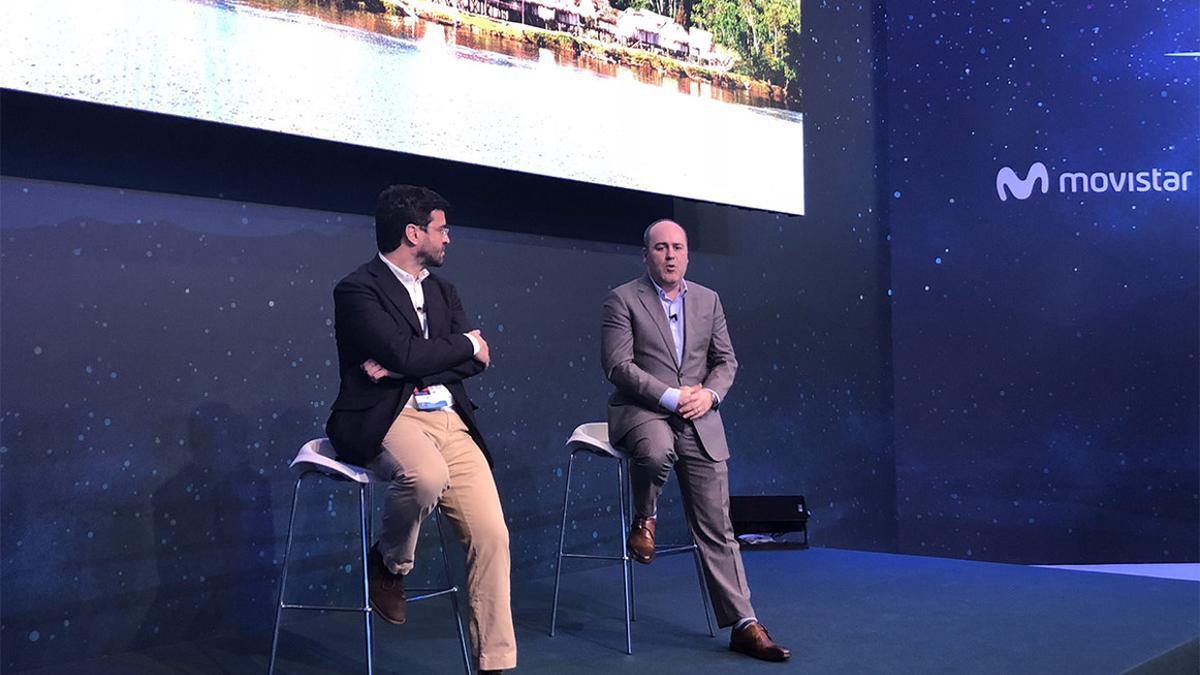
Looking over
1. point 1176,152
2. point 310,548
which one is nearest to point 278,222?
point 310,548

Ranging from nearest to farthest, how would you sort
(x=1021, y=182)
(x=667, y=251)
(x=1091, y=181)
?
(x=667, y=251), (x=1091, y=181), (x=1021, y=182)

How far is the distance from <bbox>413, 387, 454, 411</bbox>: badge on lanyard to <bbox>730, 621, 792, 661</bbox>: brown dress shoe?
115 centimetres

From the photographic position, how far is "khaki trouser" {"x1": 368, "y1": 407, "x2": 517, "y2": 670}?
308cm

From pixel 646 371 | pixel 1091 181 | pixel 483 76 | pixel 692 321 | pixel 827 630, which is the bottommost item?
pixel 827 630

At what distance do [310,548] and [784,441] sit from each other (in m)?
2.81

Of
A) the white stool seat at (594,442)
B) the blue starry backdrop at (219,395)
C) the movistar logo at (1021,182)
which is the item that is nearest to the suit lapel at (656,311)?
the white stool seat at (594,442)

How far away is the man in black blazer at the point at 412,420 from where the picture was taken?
3.11m

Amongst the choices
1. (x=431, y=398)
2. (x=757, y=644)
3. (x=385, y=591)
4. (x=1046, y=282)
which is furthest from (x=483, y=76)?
(x=1046, y=282)

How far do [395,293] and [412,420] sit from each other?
14.2 inches

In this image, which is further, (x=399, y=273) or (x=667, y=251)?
(x=667, y=251)

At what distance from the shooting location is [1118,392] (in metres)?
6.06

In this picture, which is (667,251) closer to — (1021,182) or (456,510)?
(456,510)

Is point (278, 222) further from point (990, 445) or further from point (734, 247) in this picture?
point (990, 445)

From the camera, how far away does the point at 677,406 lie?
12.3 ft
